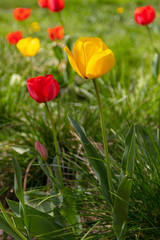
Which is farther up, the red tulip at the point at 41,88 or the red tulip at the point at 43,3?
the red tulip at the point at 43,3

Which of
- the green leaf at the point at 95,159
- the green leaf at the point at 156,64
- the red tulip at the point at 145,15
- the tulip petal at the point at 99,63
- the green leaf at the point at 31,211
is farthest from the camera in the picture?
the green leaf at the point at 156,64

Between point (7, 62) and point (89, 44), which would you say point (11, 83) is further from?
point (89, 44)

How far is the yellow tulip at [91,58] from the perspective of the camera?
2.59 ft

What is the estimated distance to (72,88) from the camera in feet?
6.83

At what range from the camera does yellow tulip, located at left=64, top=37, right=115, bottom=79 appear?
2.59ft

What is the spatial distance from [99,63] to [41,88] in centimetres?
22

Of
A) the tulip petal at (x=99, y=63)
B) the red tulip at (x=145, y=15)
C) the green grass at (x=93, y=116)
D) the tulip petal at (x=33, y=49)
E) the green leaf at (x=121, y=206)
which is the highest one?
the tulip petal at (x=99, y=63)

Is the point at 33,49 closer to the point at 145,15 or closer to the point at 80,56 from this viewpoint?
the point at 145,15

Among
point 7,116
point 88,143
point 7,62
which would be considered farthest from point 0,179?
point 7,62

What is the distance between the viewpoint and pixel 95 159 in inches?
36.2

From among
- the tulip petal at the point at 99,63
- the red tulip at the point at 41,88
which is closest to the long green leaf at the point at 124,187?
the tulip petal at the point at 99,63

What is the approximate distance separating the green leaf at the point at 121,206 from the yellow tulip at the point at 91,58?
27 cm

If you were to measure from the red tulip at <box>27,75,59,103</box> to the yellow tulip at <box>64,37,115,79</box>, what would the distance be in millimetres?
155

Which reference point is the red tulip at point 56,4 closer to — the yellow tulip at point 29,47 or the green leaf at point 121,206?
the yellow tulip at point 29,47
